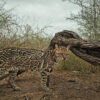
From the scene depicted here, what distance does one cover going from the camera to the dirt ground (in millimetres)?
4777

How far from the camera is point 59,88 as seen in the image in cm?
556

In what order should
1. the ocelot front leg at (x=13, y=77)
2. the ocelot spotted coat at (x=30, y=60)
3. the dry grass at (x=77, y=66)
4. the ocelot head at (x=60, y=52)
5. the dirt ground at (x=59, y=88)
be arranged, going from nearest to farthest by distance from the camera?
the dirt ground at (x=59, y=88), the ocelot spotted coat at (x=30, y=60), the ocelot head at (x=60, y=52), the ocelot front leg at (x=13, y=77), the dry grass at (x=77, y=66)

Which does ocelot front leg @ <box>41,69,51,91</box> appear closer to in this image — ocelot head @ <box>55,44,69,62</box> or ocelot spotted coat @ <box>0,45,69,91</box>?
ocelot spotted coat @ <box>0,45,69,91</box>

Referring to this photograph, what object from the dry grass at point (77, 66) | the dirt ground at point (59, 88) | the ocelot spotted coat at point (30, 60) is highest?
the ocelot spotted coat at point (30, 60)

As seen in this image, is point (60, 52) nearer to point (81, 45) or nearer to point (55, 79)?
point (81, 45)

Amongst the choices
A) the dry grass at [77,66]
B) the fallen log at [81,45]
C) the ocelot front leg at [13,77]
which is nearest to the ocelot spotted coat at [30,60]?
the ocelot front leg at [13,77]

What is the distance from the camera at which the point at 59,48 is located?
5133 mm

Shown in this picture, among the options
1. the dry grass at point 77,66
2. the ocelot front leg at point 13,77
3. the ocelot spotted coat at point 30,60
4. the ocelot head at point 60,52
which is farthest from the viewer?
the dry grass at point 77,66

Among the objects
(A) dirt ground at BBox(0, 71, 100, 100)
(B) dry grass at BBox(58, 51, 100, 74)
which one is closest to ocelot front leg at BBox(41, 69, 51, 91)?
(A) dirt ground at BBox(0, 71, 100, 100)

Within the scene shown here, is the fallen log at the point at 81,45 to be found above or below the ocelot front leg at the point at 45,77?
above

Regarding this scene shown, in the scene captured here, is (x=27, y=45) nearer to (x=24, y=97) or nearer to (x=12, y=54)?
(x=12, y=54)

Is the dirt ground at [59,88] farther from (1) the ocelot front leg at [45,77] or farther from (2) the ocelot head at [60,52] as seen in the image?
(2) the ocelot head at [60,52]

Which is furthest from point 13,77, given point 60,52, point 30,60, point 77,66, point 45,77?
point 77,66

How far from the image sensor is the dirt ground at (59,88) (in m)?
4.78
